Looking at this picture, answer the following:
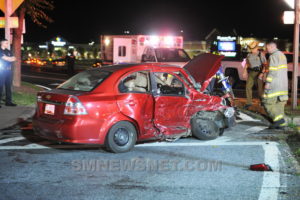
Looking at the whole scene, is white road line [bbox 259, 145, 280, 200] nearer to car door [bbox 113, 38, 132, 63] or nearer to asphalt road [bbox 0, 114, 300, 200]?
asphalt road [bbox 0, 114, 300, 200]

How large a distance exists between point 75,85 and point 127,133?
49.8 inches

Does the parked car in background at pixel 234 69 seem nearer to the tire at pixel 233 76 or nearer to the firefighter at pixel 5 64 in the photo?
the tire at pixel 233 76

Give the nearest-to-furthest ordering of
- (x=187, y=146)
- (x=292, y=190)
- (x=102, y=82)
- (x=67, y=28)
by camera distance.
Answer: (x=292, y=190) → (x=102, y=82) → (x=187, y=146) → (x=67, y=28)

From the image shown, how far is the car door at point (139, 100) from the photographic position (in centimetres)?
753

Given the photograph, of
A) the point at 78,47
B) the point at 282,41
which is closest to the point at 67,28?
the point at 78,47

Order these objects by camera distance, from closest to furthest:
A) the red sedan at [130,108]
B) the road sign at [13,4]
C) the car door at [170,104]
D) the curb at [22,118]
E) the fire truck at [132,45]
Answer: the red sedan at [130,108] → the car door at [170,104] → the curb at [22,118] → the road sign at [13,4] → the fire truck at [132,45]

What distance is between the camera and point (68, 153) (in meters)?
7.51

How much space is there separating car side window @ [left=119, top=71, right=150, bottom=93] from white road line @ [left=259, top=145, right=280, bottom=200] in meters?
2.32

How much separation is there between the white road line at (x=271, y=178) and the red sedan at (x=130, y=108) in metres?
1.37

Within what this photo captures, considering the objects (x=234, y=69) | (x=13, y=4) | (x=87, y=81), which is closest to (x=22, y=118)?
(x=87, y=81)

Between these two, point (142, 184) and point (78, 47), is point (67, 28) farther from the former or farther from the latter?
point (142, 184)

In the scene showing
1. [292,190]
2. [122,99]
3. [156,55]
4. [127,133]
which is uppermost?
[156,55]

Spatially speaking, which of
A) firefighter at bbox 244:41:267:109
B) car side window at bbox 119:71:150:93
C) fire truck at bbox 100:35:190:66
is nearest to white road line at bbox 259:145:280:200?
car side window at bbox 119:71:150:93

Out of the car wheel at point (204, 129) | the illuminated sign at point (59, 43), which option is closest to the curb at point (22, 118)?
the car wheel at point (204, 129)
